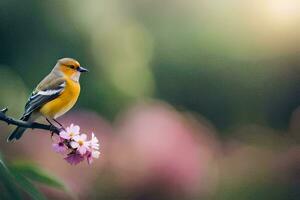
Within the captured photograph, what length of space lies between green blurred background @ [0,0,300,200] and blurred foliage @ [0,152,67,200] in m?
2.66

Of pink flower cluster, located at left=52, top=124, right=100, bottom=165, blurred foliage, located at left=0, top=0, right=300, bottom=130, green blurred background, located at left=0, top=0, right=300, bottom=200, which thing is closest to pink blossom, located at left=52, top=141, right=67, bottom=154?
pink flower cluster, located at left=52, top=124, right=100, bottom=165

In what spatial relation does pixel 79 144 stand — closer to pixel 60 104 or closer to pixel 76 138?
pixel 76 138

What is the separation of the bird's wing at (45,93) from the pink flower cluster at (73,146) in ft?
0.71

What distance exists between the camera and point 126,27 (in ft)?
15.0

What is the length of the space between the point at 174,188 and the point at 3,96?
2.71 ft

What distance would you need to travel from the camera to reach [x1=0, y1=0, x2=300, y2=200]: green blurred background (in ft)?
12.3

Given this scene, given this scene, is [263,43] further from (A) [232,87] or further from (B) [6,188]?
(B) [6,188]

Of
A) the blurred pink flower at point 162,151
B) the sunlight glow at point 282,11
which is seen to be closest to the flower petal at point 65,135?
the blurred pink flower at point 162,151

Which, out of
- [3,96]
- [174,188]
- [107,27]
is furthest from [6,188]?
[107,27]

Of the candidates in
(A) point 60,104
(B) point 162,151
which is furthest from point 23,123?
(B) point 162,151

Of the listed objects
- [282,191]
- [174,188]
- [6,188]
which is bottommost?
[6,188]

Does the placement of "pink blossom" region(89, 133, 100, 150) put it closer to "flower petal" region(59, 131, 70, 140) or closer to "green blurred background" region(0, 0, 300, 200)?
"flower petal" region(59, 131, 70, 140)

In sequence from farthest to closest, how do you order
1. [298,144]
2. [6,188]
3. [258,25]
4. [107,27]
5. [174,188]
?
[258,25]
[107,27]
[298,144]
[174,188]
[6,188]

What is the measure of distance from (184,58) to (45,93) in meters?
3.37
